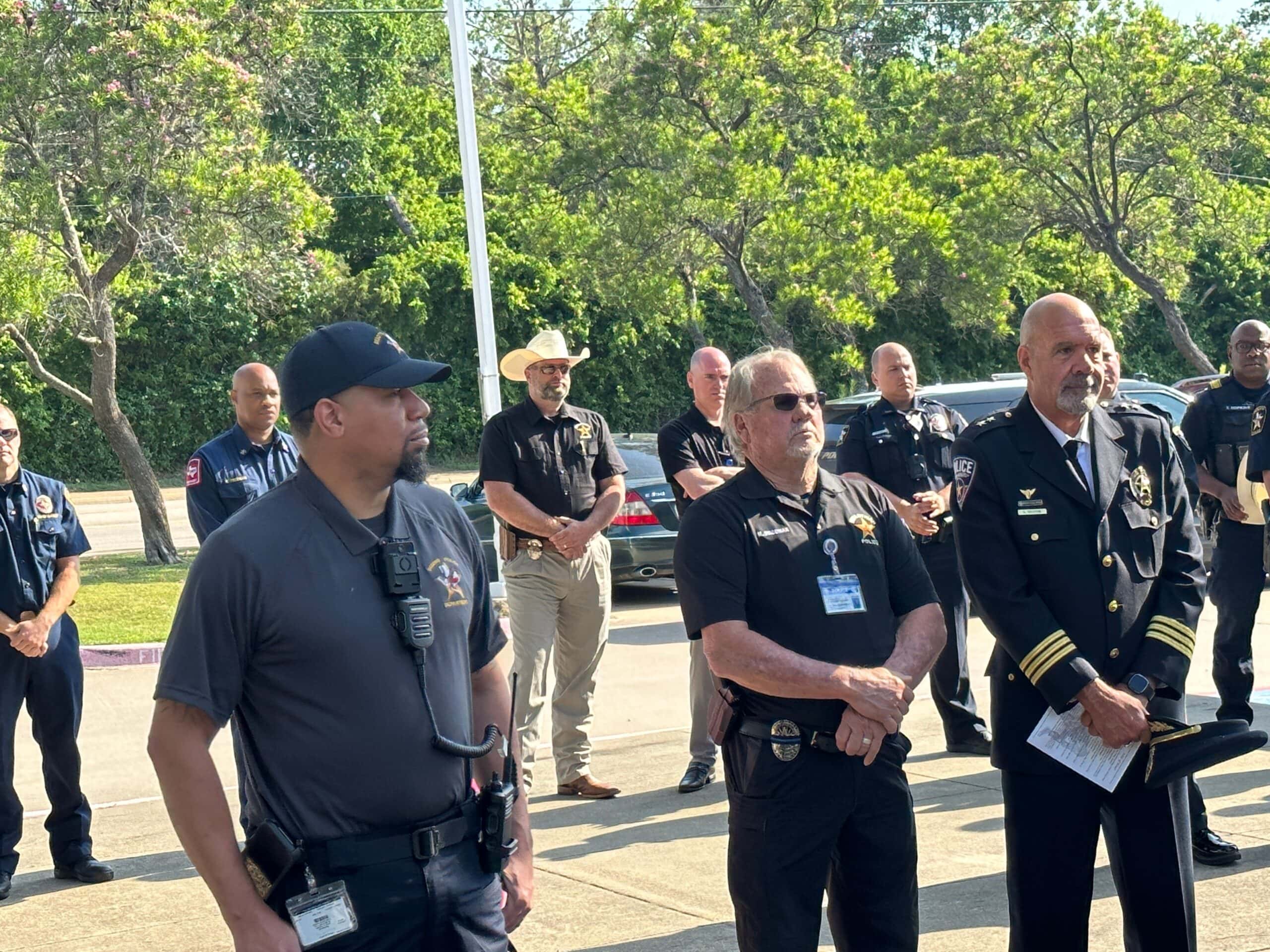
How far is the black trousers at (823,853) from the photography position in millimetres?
3809

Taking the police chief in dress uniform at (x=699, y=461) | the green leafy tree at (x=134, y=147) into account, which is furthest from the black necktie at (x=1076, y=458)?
the green leafy tree at (x=134, y=147)

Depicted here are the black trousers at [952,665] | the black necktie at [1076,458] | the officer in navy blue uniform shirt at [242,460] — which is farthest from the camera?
the black trousers at [952,665]

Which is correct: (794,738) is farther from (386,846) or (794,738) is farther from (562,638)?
(562,638)

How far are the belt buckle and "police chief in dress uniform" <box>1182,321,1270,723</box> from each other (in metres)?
4.82

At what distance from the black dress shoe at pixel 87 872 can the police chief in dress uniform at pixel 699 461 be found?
2604 millimetres

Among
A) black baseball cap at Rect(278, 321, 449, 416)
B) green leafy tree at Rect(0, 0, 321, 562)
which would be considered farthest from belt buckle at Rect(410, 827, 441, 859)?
green leafy tree at Rect(0, 0, 321, 562)

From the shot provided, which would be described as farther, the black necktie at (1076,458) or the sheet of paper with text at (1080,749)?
the black necktie at (1076,458)

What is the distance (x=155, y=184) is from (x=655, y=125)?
929 cm

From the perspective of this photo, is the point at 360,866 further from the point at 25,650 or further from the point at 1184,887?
the point at 25,650

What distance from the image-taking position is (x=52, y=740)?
6.41 m

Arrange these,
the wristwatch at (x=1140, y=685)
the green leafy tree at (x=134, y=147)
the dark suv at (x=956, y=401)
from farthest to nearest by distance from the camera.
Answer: the green leafy tree at (x=134, y=147)
the dark suv at (x=956, y=401)
the wristwatch at (x=1140, y=685)

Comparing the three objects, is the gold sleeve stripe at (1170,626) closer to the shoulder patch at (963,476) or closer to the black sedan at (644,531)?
the shoulder patch at (963,476)

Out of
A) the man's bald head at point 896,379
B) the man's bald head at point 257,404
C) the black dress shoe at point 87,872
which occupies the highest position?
the man's bald head at point 257,404

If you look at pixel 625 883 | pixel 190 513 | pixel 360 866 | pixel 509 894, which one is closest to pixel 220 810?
pixel 360 866
